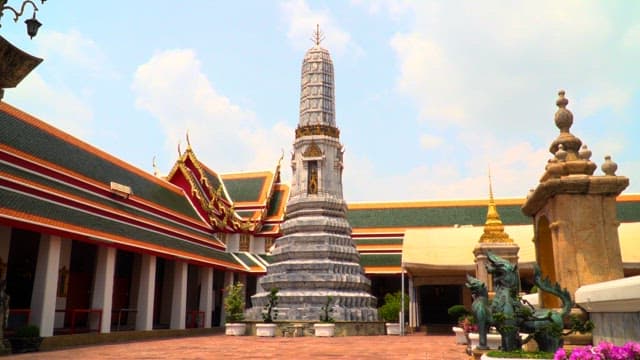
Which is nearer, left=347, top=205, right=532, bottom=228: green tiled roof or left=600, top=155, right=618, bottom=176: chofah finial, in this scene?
left=600, top=155, right=618, bottom=176: chofah finial

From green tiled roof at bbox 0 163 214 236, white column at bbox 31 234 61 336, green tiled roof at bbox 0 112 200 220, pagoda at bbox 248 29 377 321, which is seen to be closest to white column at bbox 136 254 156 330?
green tiled roof at bbox 0 163 214 236

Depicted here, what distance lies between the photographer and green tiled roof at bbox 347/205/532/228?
35.5m

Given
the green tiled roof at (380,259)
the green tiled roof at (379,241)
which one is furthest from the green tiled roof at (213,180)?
the green tiled roof at (380,259)

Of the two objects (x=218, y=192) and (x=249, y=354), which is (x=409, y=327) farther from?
(x=249, y=354)

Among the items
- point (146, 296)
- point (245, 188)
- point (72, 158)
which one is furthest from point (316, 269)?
point (245, 188)

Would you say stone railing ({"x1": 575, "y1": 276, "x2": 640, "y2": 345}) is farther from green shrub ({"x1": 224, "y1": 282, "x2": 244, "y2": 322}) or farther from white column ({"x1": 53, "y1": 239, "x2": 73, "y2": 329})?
green shrub ({"x1": 224, "y1": 282, "x2": 244, "y2": 322})

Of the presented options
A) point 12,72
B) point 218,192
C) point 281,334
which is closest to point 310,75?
point 218,192

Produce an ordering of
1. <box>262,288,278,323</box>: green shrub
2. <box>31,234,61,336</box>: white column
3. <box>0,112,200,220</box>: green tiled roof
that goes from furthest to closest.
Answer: <box>262,288,278,323</box>: green shrub
<box>0,112,200,220</box>: green tiled roof
<box>31,234,61,336</box>: white column

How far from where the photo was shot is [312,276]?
25609mm

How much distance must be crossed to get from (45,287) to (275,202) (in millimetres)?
20494

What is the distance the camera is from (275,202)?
35.9m

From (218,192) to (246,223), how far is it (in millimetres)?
2549

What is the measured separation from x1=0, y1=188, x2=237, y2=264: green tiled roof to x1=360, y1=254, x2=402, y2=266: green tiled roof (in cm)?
1030

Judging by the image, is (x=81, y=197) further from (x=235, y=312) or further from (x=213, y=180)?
(x=213, y=180)
